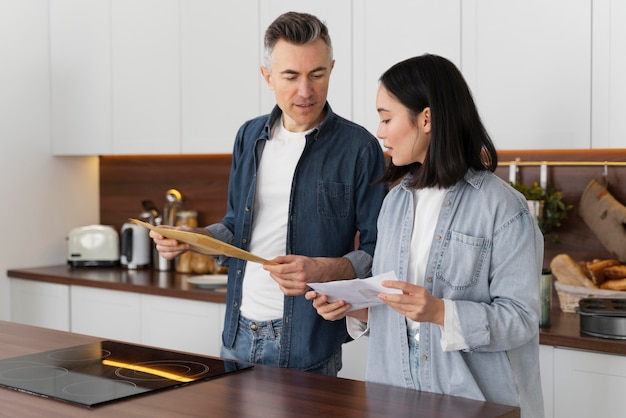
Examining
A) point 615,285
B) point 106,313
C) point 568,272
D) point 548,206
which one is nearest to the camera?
point 615,285

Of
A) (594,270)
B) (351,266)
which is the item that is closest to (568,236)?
(594,270)

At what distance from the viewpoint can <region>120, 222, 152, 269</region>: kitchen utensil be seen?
14.0 ft

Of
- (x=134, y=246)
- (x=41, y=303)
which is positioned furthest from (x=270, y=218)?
(x=41, y=303)

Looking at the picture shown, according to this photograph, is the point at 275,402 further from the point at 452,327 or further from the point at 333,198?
the point at 333,198

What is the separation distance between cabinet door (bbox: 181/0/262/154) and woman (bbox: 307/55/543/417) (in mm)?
1846

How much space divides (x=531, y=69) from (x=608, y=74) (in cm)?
26

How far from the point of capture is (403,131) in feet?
6.07

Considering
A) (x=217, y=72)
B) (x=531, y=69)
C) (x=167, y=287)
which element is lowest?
(x=167, y=287)

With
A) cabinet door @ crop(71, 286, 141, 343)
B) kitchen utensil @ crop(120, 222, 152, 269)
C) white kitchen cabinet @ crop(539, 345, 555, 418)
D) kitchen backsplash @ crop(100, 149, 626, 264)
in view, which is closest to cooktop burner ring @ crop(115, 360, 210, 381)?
white kitchen cabinet @ crop(539, 345, 555, 418)

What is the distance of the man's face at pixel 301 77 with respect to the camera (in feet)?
7.22

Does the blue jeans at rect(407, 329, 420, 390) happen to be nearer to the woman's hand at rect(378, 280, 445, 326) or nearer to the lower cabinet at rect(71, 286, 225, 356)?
the woman's hand at rect(378, 280, 445, 326)

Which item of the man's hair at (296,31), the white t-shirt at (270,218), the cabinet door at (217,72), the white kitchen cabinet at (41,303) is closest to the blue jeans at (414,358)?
the white t-shirt at (270,218)

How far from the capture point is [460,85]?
1812mm

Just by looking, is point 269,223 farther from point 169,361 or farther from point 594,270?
point 594,270
